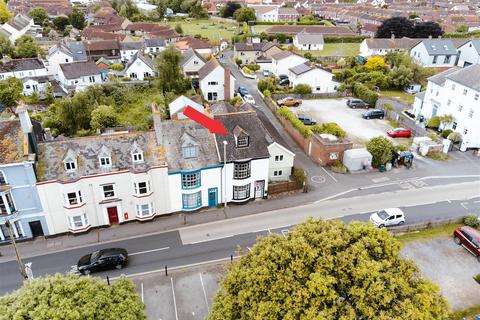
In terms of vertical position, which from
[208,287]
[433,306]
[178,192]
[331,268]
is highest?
[331,268]

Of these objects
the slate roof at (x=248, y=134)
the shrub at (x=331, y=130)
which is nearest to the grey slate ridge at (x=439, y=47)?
the shrub at (x=331, y=130)

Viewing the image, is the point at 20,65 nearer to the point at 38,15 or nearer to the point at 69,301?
the point at 69,301

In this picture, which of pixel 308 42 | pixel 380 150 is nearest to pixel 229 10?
pixel 308 42

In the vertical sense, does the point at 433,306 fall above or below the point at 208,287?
above

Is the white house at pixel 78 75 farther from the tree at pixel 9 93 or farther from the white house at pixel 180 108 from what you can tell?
the white house at pixel 180 108

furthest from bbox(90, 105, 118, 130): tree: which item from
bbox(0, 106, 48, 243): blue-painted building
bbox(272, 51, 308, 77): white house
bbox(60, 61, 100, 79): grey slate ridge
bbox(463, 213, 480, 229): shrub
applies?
bbox(463, 213, 480, 229): shrub

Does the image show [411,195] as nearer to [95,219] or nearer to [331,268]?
[331,268]

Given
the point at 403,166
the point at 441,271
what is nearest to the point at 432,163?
the point at 403,166
